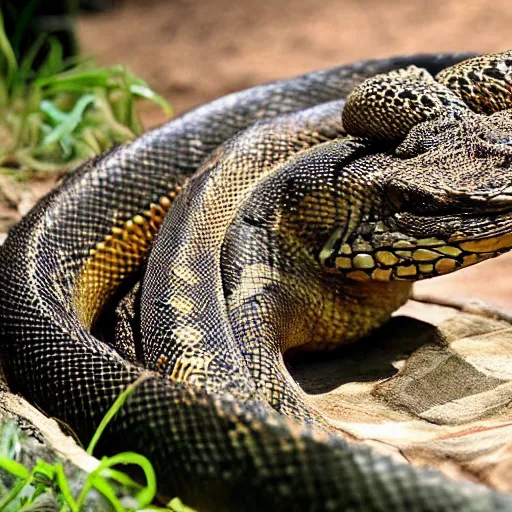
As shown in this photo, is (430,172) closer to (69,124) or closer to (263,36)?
(69,124)

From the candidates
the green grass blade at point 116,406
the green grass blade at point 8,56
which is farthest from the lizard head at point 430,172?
the green grass blade at point 8,56

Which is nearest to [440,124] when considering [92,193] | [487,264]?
[92,193]

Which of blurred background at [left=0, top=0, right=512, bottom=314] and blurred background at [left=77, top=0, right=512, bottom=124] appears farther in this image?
blurred background at [left=77, top=0, right=512, bottom=124]

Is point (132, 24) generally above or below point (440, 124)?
below

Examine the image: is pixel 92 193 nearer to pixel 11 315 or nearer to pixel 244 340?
pixel 11 315

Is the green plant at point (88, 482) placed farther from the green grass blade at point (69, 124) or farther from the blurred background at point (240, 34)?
the blurred background at point (240, 34)

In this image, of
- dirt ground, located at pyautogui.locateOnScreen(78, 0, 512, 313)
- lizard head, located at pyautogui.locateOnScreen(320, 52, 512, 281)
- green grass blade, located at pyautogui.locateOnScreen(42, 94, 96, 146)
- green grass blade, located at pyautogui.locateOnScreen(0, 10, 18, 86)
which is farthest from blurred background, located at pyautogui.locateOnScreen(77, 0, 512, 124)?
lizard head, located at pyautogui.locateOnScreen(320, 52, 512, 281)

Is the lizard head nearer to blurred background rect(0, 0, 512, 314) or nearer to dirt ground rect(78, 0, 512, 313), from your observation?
blurred background rect(0, 0, 512, 314)
